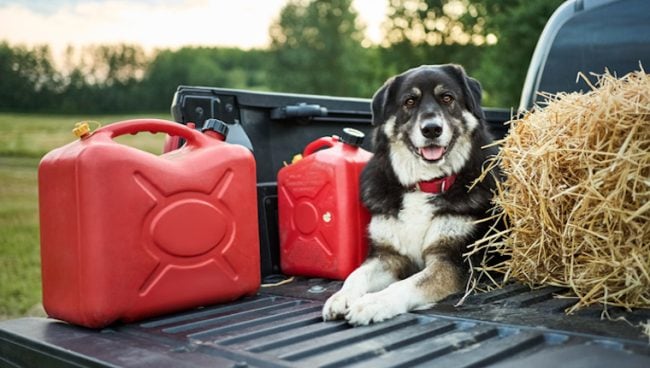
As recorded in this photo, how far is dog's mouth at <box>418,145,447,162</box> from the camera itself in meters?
2.86

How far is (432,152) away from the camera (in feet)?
9.39

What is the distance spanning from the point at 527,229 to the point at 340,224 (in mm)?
877

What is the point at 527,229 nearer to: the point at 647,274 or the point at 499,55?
the point at 647,274

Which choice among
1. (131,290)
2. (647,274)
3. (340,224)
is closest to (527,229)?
(647,274)

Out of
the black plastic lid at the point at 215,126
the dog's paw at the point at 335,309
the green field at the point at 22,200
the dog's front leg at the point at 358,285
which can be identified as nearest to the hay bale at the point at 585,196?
the dog's front leg at the point at 358,285

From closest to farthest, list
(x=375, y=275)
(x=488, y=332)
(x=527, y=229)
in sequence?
(x=488, y=332), (x=527, y=229), (x=375, y=275)

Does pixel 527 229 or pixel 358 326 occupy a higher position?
pixel 527 229

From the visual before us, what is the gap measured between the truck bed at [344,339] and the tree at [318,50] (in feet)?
62.7

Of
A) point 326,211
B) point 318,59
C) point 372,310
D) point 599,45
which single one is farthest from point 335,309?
point 318,59

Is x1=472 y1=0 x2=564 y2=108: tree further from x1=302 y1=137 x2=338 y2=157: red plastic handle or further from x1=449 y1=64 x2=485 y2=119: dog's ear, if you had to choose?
x1=302 y1=137 x2=338 y2=157: red plastic handle

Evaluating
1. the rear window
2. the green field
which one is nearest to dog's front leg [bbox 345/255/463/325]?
the rear window

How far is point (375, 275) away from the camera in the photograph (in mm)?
2795

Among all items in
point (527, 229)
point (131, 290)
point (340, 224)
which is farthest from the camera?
point (340, 224)

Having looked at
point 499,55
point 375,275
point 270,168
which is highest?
point 499,55
